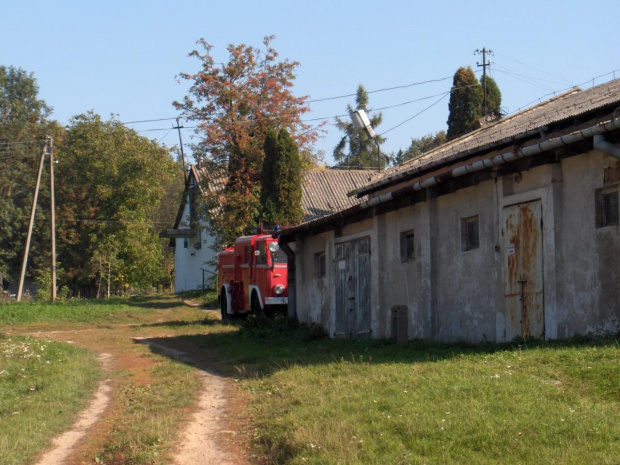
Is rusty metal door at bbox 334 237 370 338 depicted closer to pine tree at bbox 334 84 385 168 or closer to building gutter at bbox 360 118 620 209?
building gutter at bbox 360 118 620 209

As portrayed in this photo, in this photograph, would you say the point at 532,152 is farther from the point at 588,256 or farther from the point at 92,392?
the point at 92,392

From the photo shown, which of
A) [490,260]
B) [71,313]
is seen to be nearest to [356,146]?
[71,313]

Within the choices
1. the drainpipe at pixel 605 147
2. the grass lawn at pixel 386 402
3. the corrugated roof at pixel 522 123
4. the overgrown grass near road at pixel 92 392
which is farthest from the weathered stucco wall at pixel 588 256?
the overgrown grass near road at pixel 92 392

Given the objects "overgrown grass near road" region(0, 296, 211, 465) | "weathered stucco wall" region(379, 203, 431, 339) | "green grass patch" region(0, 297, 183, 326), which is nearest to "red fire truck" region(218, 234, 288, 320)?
"overgrown grass near road" region(0, 296, 211, 465)

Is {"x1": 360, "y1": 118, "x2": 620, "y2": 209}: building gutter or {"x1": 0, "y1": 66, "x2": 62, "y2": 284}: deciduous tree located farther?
{"x1": 0, "y1": 66, "x2": 62, "y2": 284}: deciduous tree

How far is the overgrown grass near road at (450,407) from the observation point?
7.39 meters

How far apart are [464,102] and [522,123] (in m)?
23.6

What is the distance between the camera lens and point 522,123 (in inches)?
675

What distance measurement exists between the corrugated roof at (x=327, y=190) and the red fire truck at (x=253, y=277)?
13.9m

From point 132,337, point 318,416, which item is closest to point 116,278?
point 132,337

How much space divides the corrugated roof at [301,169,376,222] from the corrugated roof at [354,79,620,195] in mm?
21576

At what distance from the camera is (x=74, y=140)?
59.2m

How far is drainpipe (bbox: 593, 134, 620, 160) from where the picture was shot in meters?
11.6

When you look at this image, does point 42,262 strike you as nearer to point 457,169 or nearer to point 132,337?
point 132,337
